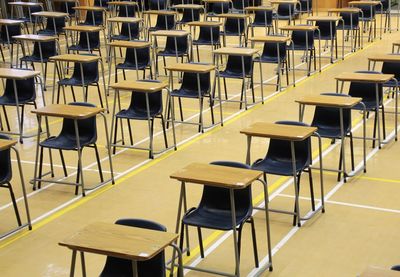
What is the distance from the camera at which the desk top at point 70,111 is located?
308 inches

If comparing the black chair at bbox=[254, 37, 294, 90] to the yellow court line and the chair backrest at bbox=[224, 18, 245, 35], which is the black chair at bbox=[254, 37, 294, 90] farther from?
the chair backrest at bbox=[224, 18, 245, 35]

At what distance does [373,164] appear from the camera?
8867 millimetres

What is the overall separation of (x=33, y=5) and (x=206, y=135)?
31.6 feet

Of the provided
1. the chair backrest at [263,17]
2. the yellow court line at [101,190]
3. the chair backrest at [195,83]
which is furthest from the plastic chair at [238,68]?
the chair backrest at [263,17]

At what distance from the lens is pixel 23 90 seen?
10.5 m

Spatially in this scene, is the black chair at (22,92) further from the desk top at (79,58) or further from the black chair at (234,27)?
the black chair at (234,27)

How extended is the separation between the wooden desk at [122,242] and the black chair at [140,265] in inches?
6.6

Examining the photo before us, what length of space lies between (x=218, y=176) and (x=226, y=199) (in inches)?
13.6

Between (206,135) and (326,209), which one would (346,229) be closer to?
(326,209)

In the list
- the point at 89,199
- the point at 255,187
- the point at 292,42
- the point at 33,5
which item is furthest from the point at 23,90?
the point at 33,5

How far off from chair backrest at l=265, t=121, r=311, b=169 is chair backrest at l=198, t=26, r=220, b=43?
7204mm

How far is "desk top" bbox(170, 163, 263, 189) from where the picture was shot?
18.3 feet

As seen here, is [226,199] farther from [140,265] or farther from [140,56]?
[140,56]

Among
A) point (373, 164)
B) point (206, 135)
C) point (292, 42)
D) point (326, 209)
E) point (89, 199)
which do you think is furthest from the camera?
point (292, 42)
